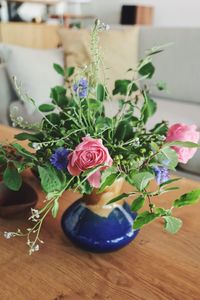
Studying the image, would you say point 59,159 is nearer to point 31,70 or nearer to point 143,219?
point 143,219

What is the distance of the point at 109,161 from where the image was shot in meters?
0.51

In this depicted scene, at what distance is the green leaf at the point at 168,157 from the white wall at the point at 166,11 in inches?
128

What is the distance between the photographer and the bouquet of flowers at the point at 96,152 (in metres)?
0.51

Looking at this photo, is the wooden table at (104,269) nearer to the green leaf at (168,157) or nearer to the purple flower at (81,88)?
the green leaf at (168,157)

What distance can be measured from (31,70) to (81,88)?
1445 mm

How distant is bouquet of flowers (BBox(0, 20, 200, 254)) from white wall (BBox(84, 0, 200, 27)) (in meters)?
3.13

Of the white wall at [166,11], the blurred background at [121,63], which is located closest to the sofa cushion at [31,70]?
the blurred background at [121,63]

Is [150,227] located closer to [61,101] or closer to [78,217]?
[78,217]

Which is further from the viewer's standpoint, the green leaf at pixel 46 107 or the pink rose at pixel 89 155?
the green leaf at pixel 46 107

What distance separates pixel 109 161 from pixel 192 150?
162mm

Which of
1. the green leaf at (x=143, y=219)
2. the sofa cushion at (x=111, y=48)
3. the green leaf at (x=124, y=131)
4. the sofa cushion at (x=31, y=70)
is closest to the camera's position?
the green leaf at (x=143, y=219)

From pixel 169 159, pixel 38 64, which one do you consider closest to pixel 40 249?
pixel 169 159

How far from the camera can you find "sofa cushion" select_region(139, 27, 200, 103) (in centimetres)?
200

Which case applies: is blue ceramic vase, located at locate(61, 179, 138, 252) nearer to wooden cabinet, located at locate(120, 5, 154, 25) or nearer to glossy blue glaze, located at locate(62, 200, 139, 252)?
glossy blue glaze, located at locate(62, 200, 139, 252)
